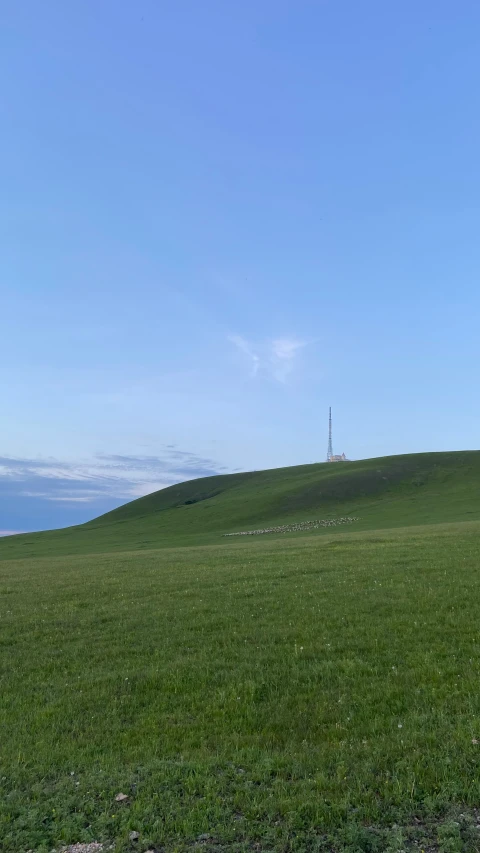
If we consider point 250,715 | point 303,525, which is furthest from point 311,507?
point 250,715

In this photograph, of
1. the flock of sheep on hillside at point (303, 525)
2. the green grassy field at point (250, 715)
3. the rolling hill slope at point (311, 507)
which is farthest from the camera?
the rolling hill slope at point (311, 507)

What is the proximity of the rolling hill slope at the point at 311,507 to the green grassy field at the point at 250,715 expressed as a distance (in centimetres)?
4980

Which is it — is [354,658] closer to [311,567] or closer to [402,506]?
[311,567]

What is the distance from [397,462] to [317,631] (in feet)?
401

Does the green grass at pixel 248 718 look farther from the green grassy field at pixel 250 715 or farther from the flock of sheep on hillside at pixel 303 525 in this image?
the flock of sheep on hillside at pixel 303 525

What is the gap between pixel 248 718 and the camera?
10305 mm

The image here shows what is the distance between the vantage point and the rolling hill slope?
7531 centimetres

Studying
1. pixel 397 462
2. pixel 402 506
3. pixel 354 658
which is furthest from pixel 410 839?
pixel 397 462

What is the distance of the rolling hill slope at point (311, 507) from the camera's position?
7531cm

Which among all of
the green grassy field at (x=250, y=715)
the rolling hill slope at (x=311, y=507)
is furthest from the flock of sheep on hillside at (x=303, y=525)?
the green grassy field at (x=250, y=715)

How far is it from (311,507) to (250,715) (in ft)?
292

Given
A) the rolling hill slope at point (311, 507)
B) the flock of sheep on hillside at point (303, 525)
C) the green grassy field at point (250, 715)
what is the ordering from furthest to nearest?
the rolling hill slope at point (311, 507)
the flock of sheep on hillside at point (303, 525)
the green grassy field at point (250, 715)

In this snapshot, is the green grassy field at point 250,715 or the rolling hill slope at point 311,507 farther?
the rolling hill slope at point 311,507

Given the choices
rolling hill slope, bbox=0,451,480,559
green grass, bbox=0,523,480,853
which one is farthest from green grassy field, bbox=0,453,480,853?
rolling hill slope, bbox=0,451,480,559
